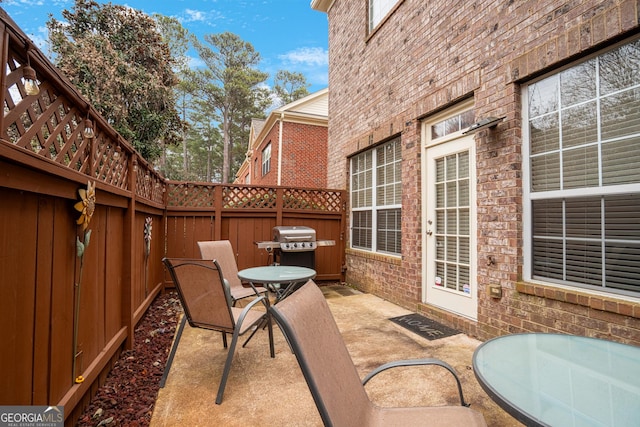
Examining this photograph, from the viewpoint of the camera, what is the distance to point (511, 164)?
2.87 metres

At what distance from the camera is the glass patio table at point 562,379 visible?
0.95m

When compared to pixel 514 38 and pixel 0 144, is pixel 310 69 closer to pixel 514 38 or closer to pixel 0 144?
pixel 514 38

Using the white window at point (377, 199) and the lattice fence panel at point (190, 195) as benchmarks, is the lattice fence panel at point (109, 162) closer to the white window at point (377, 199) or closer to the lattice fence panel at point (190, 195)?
the lattice fence panel at point (190, 195)

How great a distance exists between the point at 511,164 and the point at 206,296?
9.53ft

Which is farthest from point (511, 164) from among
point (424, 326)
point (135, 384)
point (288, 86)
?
point (288, 86)

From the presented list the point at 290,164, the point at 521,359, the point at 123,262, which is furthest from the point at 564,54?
the point at 290,164

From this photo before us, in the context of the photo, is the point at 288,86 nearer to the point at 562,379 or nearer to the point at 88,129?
the point at 88,129

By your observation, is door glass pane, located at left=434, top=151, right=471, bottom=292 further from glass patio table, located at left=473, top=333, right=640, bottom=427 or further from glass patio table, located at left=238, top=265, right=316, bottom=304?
glass patio table, located at left=473, top=333, right=640, bottom=427

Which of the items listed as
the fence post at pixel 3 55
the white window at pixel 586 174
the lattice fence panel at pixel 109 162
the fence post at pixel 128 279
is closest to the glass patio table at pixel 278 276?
the fence post at pixel 128 279

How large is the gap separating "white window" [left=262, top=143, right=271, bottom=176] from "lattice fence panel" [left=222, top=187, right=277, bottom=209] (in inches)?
284

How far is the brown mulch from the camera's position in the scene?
1.86 meters

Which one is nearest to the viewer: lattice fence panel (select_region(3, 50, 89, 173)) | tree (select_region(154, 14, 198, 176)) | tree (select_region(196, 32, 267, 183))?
lattice fence panel (select_region(3, 50, 89, 173))

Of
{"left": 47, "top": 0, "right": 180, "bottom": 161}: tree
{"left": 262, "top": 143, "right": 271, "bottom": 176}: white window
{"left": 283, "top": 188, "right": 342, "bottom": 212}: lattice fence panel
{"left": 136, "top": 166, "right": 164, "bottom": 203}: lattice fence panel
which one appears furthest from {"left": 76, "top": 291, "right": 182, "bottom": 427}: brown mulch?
{"left": 262, "top": 143, "right": 271, "bottom": 176}: white window

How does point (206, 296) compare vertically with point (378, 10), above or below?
below
